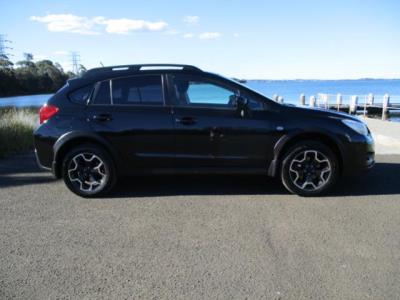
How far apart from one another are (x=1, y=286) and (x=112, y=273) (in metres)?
0.89

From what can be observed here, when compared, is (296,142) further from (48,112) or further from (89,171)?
(48,112)

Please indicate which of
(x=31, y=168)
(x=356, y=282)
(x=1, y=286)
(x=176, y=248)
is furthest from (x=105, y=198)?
(x=356, y=282)

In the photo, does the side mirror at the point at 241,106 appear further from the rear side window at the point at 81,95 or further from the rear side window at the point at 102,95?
the rear side window at the point at 81,95

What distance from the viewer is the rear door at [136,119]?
17.9 ft

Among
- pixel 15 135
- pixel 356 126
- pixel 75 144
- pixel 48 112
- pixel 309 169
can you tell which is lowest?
pixel 15 135

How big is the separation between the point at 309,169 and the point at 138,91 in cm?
259

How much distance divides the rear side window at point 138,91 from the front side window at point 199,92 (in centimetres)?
25

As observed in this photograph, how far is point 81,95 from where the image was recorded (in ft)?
18.3

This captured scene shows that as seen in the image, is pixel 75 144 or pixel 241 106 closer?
pixel 241 106

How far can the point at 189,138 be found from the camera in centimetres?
547

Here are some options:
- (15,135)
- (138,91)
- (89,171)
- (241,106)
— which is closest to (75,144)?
(89,171)

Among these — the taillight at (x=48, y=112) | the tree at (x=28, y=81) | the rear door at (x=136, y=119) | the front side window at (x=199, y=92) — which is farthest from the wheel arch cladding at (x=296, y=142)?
the tree at (x=28, y=81)

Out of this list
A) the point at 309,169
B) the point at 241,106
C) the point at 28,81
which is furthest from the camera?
the point at 28,81

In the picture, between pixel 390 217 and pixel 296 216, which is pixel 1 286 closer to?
pixel 296 216
